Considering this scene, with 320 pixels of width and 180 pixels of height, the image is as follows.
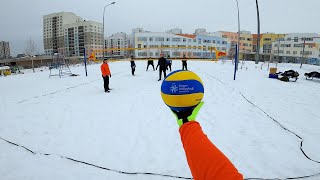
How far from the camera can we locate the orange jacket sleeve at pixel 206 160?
127 centimetres

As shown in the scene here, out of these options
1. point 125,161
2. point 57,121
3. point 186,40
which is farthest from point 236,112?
point 186,40

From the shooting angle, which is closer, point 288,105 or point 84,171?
point 84,171

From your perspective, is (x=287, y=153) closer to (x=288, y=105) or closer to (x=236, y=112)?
(x=236, y=112)

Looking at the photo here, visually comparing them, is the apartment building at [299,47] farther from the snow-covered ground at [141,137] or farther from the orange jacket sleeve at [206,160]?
the orange jacket sleeve at [206,160]

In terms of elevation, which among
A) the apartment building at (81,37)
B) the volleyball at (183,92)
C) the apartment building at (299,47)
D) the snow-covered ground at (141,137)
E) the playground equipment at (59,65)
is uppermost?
the apartment building at (81,37)

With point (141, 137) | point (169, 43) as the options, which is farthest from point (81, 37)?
point (141, 137)

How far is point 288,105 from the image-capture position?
24.6 ft

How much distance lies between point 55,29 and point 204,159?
6492 inches

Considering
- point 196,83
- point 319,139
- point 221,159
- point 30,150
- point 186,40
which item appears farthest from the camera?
point 186,40

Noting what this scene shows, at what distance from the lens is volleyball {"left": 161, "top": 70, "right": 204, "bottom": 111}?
205 cm

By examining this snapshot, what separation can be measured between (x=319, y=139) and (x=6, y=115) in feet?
28.5

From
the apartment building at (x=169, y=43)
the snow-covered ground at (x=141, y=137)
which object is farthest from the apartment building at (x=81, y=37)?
the snow-covered ground at (x=141, y=137)

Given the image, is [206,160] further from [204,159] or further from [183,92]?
[183,92]

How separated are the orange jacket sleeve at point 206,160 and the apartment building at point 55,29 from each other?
15061 cm
